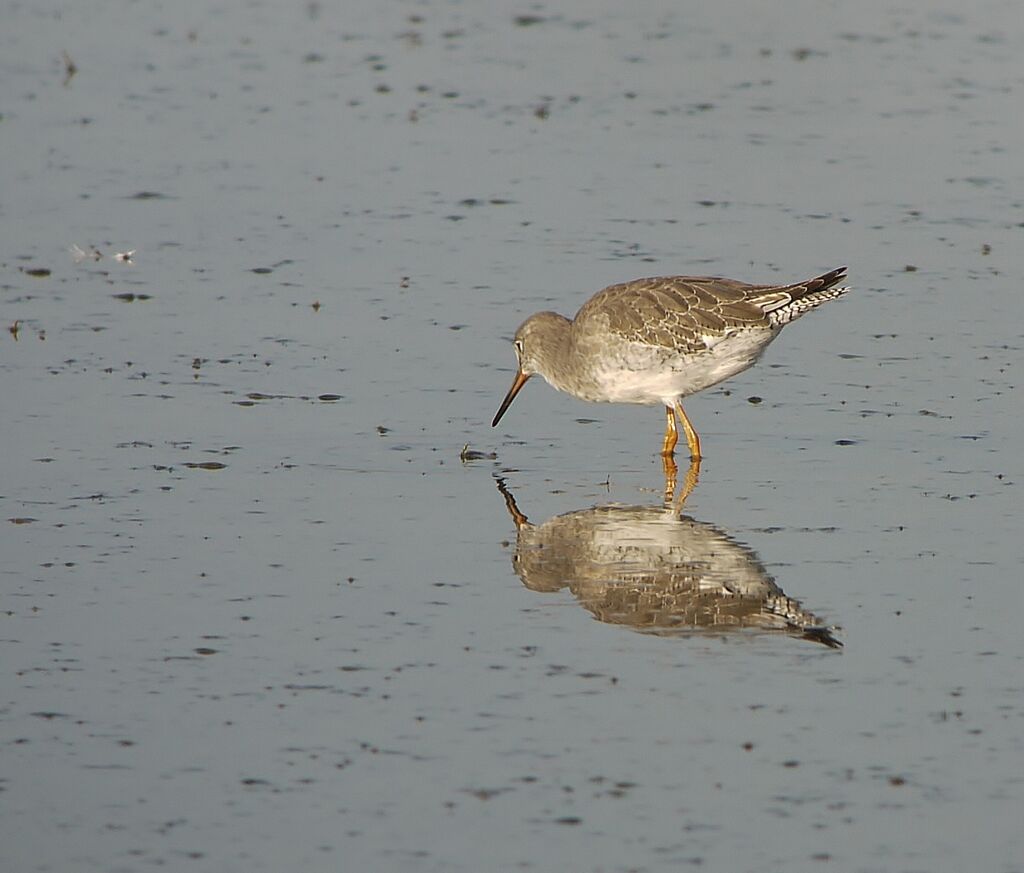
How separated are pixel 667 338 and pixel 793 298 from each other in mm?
988

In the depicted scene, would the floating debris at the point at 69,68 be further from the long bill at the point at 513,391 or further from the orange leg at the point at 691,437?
the orange leg at the point at 691,437

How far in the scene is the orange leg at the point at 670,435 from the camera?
1393cm

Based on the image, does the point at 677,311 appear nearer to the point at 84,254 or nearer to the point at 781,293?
the point at 781,293

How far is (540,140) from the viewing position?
72.5ft

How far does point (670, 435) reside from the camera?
14.0 m

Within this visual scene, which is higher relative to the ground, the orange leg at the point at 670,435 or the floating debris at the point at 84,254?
the floating debris at the point at 84,254

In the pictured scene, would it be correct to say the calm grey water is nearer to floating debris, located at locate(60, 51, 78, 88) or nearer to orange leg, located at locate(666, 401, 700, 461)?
floating debris, located at locate(60, 51, 78, 88)

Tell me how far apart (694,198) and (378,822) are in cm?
1267

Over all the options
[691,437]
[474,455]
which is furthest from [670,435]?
[474,455]

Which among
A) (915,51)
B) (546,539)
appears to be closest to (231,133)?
(915,51)

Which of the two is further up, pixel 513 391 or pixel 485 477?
pixel 513 391

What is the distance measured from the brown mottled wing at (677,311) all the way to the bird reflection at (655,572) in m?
1.54

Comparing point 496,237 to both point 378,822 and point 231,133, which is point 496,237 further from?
point 378,822

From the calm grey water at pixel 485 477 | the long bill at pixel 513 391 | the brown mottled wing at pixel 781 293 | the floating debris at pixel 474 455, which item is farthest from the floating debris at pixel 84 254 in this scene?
the brown mottled wing at pixel 781 293
